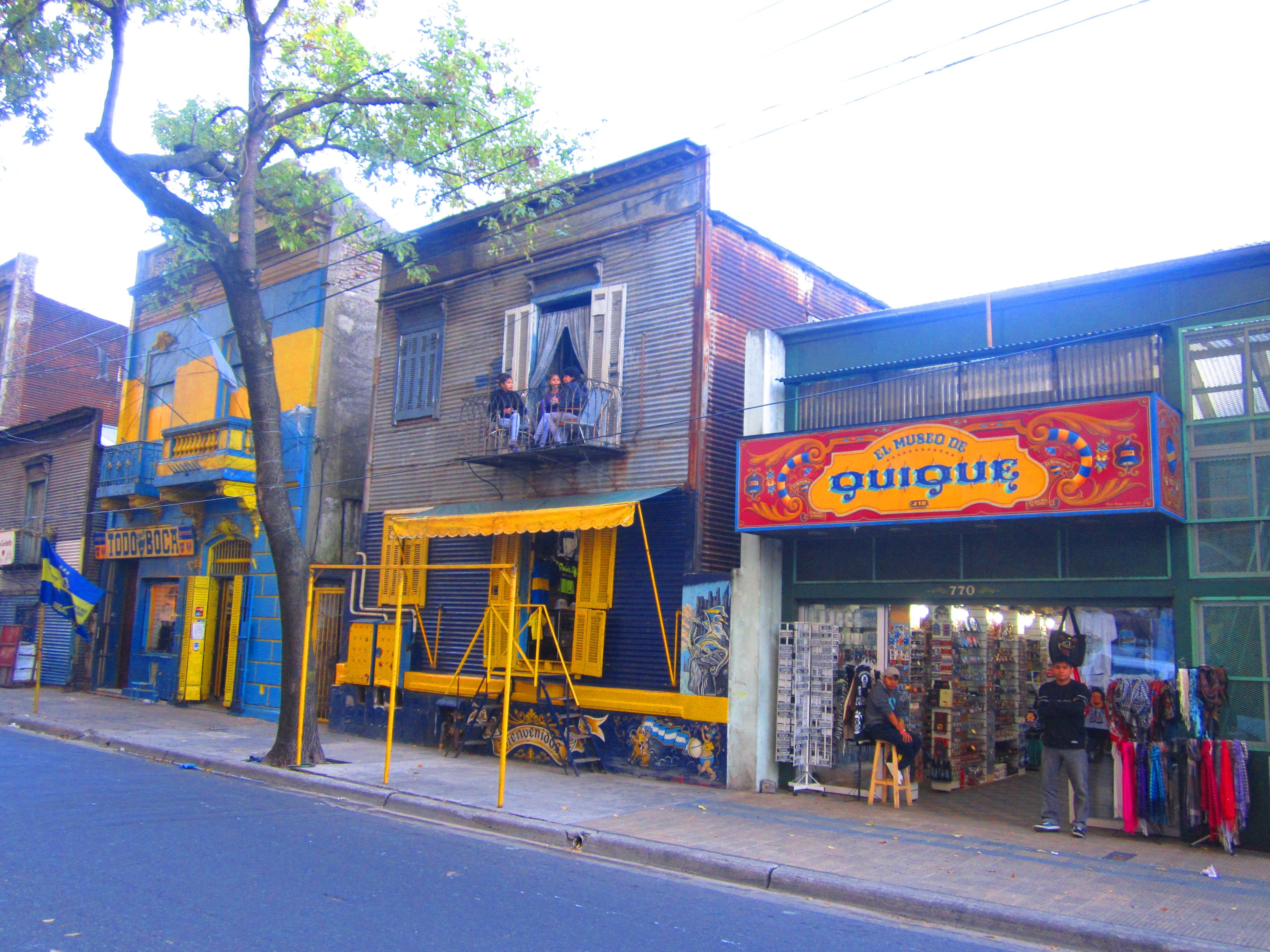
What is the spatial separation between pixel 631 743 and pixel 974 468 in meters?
5.87

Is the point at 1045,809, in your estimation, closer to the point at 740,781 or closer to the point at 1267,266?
the point at 740,781

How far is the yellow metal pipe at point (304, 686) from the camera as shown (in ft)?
42.6

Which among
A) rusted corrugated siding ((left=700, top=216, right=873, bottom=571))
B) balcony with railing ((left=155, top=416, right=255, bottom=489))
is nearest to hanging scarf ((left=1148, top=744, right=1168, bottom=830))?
rusted corrugated siding ((left=700, top=216, right=873, bottom=571))

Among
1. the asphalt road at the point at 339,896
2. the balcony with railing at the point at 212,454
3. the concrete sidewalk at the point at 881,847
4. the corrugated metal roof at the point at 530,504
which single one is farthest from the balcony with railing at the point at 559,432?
the balcony with railing at the point at 212,454

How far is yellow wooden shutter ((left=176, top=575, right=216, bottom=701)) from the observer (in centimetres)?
2056

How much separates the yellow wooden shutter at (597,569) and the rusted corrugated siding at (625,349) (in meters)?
0.72

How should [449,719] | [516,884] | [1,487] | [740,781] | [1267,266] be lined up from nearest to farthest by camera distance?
[516,884], [1267,266], [740,781], [449,719], [1,487]

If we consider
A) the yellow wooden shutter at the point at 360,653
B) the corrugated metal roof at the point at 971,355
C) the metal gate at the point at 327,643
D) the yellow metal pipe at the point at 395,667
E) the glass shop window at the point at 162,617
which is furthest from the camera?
the glass shop window at the point at 162,617

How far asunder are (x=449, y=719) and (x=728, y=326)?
24.1 ft

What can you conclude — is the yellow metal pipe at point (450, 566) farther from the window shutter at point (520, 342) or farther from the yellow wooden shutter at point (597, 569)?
the window shutter at point (520, 342)

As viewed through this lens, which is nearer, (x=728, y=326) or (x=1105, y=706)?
(x=1105, y=706)

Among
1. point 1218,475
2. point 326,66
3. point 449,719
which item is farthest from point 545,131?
point 1218,475

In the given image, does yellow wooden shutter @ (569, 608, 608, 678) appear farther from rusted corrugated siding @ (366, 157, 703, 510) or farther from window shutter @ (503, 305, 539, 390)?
window shutter @ (503, 305, 539, 390)

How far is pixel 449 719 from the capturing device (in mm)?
15227
